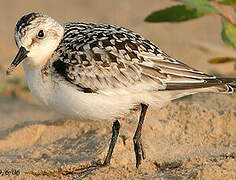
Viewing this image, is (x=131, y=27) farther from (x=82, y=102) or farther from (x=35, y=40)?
(x=82, y=102)

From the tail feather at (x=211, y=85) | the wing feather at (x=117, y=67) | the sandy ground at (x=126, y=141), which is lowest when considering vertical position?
the sandy ground at (x=126, y=141)

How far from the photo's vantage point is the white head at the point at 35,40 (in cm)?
511

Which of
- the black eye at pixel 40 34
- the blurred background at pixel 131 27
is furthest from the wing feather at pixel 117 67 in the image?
the blurred background at pixel 131 27

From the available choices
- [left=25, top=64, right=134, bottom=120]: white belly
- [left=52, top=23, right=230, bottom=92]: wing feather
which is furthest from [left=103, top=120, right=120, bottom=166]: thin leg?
[left=52, top=23, right=230, bottom=92]: wing feather

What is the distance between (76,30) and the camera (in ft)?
17.7

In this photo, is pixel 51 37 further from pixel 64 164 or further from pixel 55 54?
pixel 64 164

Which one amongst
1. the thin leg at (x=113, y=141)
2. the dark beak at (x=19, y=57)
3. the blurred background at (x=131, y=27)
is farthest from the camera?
the blurred background at (x=131, y=27)

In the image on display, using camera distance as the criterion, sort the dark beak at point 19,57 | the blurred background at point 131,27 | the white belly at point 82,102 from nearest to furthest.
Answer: the white belly at point 82,102
the dark beak at point 19,57
the blurred background at point 131,27

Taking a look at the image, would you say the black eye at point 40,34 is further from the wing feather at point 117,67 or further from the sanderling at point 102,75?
the wing feather at point 117,67

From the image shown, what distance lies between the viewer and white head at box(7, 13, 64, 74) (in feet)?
16.8

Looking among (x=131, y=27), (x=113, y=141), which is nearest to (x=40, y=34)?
(x=113, y=141)

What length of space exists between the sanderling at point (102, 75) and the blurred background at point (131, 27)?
10.2 feet

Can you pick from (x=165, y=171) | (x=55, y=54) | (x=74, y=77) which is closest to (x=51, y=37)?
(x=55, y=54)

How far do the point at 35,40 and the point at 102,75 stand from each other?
76 cm
